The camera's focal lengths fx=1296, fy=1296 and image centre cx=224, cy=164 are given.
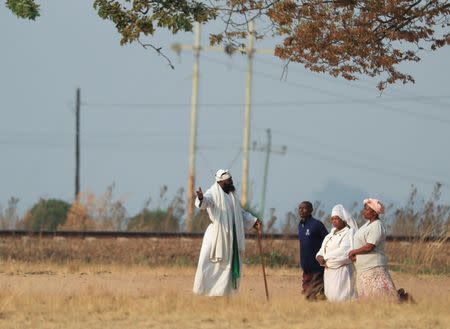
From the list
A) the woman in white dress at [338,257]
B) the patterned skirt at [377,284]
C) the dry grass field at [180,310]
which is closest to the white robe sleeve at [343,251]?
the woman in white dress at [338,257]

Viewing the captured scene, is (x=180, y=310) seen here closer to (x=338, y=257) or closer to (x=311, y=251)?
(x=338, y=257)

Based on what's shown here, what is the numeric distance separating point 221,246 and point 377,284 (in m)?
2.44

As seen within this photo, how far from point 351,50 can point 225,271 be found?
500 centimetres

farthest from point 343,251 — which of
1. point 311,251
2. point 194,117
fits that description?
point 194,117

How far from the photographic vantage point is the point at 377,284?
18391mm

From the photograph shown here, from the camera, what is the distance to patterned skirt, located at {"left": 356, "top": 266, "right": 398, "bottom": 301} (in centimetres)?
1839

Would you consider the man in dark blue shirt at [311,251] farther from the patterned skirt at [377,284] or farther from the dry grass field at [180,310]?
the patterned skirt at [377,284]

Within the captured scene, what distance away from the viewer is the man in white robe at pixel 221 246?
63.0ft

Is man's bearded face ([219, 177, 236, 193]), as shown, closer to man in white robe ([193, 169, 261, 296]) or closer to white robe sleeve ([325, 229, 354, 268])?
man in white robe ([193, 169, 261, 296])

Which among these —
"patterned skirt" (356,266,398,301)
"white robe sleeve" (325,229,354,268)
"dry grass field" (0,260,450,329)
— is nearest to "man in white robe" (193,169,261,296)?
"dry grass field" (0,260,450,329)

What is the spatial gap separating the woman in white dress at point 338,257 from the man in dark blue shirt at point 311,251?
544mm

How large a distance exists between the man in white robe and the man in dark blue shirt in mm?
1018

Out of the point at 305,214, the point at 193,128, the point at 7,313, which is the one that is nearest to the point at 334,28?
the point at 305,214

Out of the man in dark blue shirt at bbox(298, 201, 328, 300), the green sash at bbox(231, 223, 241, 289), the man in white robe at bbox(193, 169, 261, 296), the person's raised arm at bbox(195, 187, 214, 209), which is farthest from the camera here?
the man in dark blue shirt at bbox(298, 201, 328, 300)
